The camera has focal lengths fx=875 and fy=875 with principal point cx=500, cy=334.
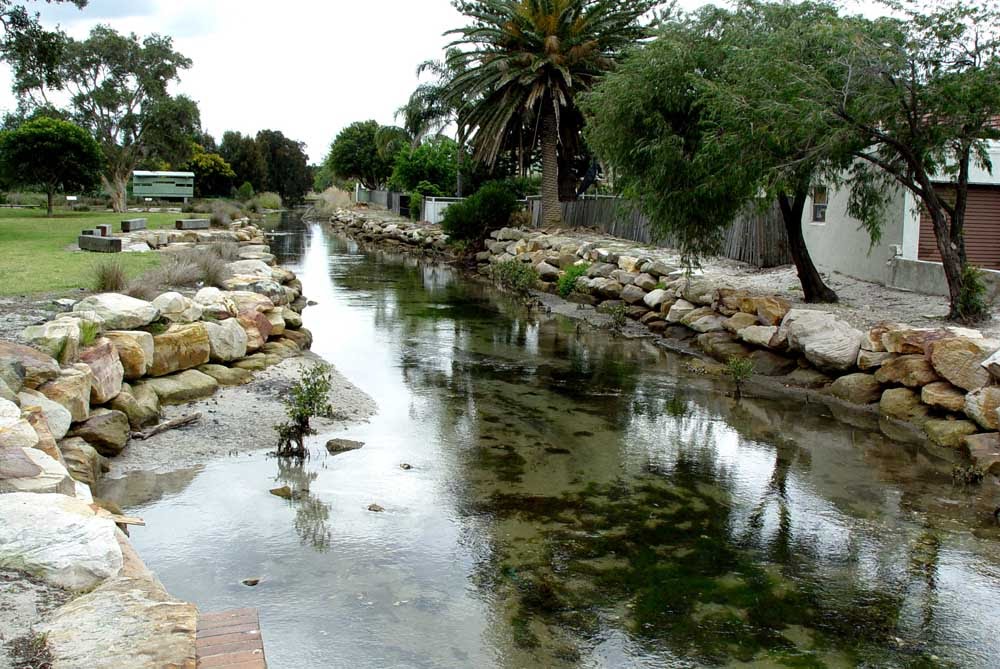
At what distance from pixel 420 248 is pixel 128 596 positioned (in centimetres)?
3528

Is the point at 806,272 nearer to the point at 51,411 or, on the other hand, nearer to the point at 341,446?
the point at 341,446

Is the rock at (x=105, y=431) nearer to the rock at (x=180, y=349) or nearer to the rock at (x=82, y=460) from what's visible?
the rock at (x=82, y=460)

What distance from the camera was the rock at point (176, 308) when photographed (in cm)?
1113

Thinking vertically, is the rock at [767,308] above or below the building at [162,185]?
below

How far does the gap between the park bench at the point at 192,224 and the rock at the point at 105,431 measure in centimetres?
1958

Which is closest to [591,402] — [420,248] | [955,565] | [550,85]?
[955,565]

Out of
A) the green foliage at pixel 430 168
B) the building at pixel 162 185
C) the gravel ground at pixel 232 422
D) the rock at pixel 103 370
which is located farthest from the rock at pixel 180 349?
the building at pixel 162 185

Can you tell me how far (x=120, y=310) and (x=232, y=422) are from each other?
1976mm

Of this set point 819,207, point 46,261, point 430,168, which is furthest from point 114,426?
point 430,168

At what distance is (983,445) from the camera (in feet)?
32.0

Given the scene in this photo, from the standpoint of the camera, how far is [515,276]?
82.6 feet

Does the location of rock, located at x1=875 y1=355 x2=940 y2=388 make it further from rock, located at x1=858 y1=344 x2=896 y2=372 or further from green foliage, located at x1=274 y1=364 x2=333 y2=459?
green foliage, located at x1=274 y1=364 x2=333 y2=459

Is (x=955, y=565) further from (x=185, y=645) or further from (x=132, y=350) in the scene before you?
(x=132, y=350)

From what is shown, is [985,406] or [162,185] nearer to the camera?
[985,406]
